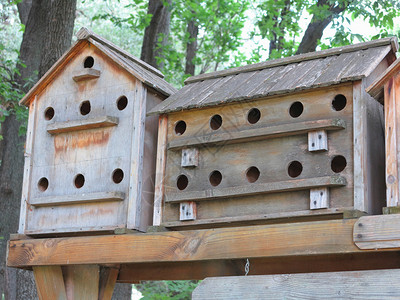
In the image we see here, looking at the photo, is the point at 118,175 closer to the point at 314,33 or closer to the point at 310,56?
the point at 310,56

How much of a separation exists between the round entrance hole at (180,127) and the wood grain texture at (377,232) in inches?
61.6

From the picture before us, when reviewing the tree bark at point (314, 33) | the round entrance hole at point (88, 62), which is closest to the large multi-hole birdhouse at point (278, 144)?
the round entrance hole at point (88, 62)

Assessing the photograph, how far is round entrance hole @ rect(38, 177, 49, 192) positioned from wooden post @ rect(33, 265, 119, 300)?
2.01 feet

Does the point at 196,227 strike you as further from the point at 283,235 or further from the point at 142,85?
the point at 142,85

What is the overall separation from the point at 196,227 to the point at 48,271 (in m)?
1.44

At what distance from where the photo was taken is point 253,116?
4.67m

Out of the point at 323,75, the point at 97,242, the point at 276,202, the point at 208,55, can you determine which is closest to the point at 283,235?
the point at 276,202

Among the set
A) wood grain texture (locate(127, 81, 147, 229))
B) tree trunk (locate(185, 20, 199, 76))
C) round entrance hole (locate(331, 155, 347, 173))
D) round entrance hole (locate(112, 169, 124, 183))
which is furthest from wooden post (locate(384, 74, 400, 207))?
tree trunk (locate(185, 20, 199, 76))

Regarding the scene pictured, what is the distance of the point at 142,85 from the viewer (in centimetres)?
501

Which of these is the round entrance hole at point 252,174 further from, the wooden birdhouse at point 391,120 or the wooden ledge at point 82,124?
the wooden ledge at point 82,124

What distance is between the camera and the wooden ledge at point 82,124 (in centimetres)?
500

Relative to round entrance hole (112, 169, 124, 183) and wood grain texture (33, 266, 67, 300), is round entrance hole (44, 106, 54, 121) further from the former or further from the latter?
wood grain texture (33, 266, 67, 300)

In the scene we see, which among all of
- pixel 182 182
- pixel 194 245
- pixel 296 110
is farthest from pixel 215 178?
pixel 296 110

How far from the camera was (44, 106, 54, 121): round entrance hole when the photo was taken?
549 cm
